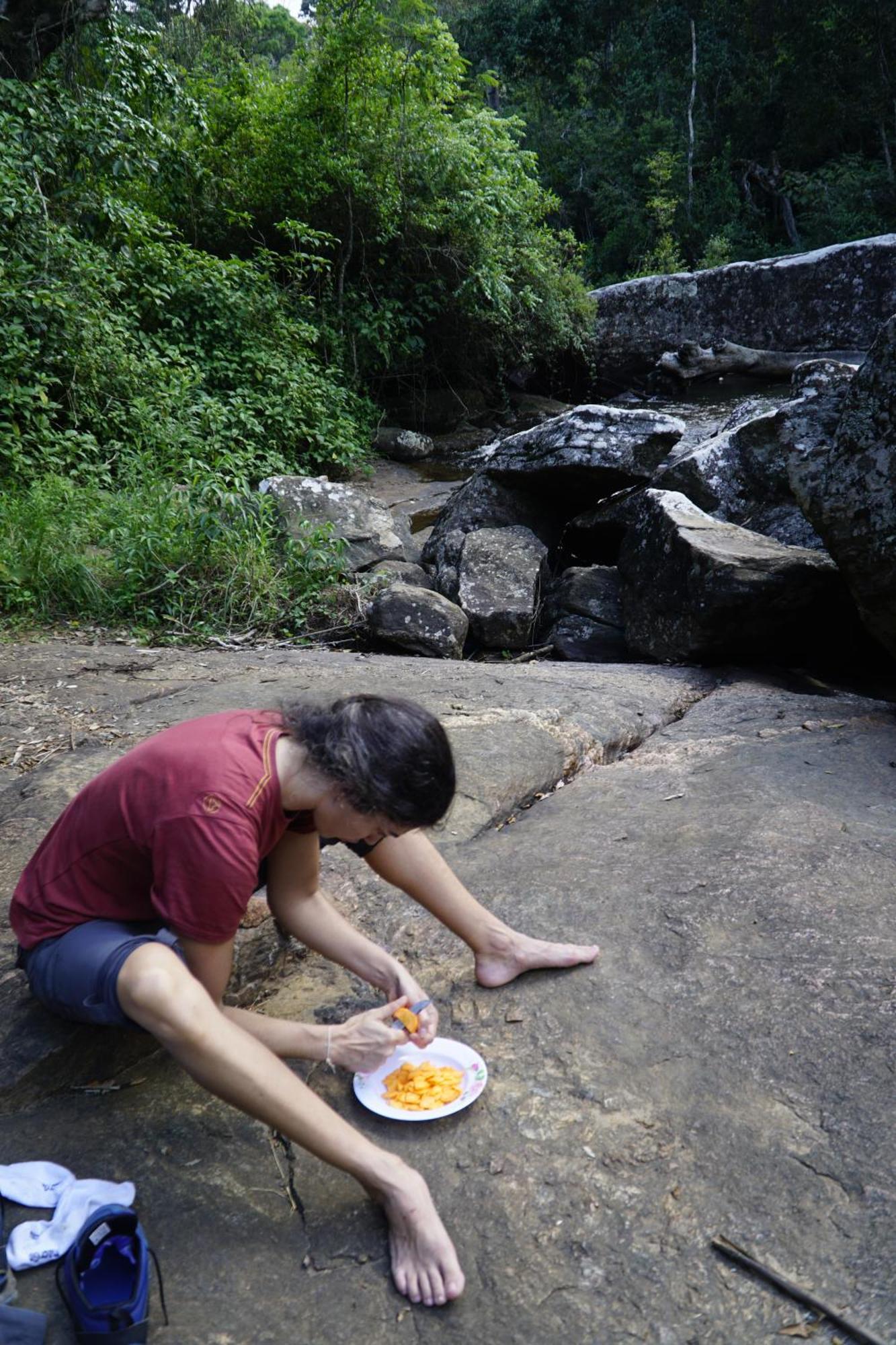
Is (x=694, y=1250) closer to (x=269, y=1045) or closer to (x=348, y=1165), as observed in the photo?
(x=348, y=1165)

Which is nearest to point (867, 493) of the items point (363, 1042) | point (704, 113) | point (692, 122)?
point (363, 1042)

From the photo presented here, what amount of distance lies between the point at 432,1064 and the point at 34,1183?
0.72 metres

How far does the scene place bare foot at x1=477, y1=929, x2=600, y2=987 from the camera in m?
2.15

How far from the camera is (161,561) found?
18.0ft

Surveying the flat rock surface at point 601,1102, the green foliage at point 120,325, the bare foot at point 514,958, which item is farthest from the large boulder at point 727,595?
the green foliage at point 120,325

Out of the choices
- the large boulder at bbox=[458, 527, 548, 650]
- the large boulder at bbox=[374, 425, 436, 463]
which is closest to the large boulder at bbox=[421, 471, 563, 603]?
the large boulder at bbox=[458, 527, 548, 650]

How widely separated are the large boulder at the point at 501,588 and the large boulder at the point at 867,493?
6.92 feet

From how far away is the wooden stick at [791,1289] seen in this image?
1.36 m

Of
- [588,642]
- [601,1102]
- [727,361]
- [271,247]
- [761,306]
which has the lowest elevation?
[588,642]

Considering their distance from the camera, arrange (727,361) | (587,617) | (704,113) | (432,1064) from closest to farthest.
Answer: (432,1064)
(587,617)
(727,361)
(704,113)

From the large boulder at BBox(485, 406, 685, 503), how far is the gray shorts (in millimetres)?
5103

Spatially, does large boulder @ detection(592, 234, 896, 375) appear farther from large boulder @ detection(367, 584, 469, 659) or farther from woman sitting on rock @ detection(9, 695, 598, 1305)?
woman sitting on rock @ detection(9, 695, 598, 1305)

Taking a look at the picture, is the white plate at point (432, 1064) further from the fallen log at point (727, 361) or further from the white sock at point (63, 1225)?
the fallen log at point (727, 361)

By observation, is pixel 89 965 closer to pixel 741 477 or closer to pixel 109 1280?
pixel 109 1280
